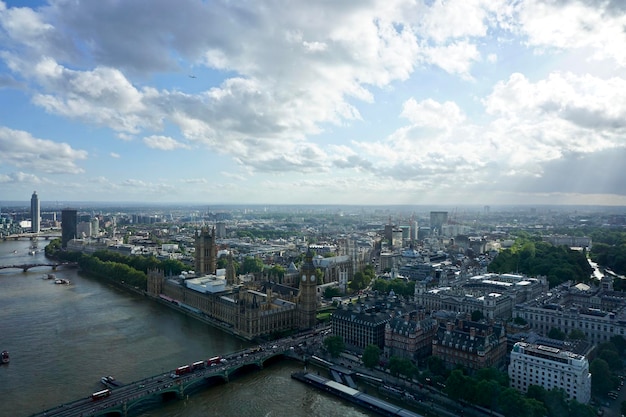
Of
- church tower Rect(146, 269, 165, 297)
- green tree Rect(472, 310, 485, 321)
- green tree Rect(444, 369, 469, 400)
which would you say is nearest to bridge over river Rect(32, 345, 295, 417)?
green tree Rect(444, 369, 469, 400)

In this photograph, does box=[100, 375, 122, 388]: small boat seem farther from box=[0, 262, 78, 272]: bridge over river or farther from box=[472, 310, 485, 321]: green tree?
box=[0, 262, 78, 272]: bridge over river

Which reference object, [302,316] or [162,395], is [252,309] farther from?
[162,395]

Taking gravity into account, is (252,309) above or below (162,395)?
above

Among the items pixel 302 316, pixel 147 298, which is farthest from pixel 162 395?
pixel 147 298

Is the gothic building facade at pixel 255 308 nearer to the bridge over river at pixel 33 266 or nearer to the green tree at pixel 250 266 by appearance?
the green tree at pixel 250 266

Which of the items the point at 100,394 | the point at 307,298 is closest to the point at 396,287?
the point at 307,298
